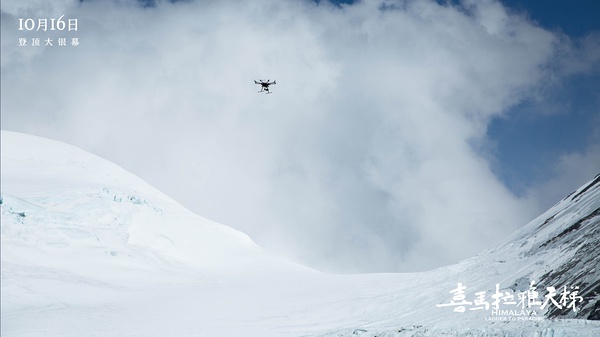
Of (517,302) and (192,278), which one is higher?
(192,278)

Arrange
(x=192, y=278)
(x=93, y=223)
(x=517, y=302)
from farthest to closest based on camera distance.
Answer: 1. (x=93, y=223)
2. (x=192, y=278)
3. (x=517, y=302)

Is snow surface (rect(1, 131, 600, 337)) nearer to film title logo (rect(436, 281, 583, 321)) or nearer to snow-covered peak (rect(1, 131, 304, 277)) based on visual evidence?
snow-covered peak (rect(1, 131, 304, 277))

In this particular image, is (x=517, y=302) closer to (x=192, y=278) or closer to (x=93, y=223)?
(x=192, y=278)

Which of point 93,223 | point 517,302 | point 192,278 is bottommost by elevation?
point 517,302

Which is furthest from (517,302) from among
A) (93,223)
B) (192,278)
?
(93,223)

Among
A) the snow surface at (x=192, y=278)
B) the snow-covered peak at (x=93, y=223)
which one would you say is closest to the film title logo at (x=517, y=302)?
the snow surface at (x=192, y=278)

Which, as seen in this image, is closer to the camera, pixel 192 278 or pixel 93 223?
pixel 192 278

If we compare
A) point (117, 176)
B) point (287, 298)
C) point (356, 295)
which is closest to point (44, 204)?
point (117, 176)

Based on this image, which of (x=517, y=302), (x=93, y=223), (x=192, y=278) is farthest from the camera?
(x=93, y=223)

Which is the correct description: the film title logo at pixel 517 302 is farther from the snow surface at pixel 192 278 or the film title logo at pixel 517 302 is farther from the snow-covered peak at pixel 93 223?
the snow-covered peak at pixel 93 223

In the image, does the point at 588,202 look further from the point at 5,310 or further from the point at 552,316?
the point at 5,310
